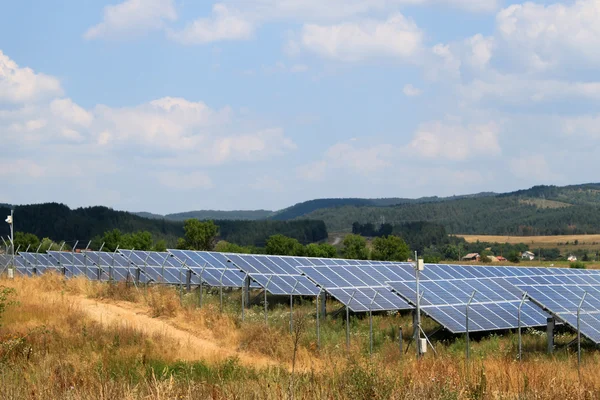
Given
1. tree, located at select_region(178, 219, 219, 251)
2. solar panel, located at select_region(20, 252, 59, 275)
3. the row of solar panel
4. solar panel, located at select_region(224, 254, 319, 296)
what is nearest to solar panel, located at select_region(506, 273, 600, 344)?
the row of solar panel

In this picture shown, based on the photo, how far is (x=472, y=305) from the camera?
95.2 feet

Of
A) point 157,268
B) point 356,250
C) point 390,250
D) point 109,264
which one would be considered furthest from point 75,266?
point 356,250

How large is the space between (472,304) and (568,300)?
12.1 feet

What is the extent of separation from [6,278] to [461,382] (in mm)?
33396

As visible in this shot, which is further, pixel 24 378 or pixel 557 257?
pixel 557 257

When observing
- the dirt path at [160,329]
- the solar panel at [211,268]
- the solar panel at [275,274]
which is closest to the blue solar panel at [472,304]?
the solar panel at [275,274]

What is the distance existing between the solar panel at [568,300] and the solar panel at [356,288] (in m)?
5.54

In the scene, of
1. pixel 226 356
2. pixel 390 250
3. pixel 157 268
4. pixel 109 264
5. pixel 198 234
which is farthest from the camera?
pixel 390 250

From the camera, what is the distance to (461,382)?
1385 centimetres

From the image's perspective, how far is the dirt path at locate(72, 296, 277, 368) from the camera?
77.3 ft

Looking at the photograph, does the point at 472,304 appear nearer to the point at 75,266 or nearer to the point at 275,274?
the point at 275,274

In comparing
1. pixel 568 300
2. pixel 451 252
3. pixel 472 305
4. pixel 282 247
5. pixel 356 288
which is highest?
pixel 282 247

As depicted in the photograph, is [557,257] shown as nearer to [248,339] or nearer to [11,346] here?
[248,339]

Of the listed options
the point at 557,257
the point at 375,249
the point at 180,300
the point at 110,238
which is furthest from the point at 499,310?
the point at 557,257
